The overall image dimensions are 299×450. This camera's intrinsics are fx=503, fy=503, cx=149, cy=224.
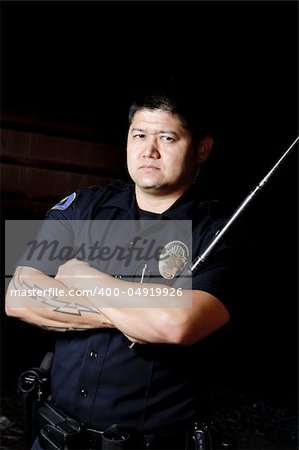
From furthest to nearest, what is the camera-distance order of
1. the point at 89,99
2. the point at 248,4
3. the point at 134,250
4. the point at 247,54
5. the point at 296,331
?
the point at 296,331 → the point at 89,99 → the point at 247,54 → the point at 248,4 → the point at 134,250

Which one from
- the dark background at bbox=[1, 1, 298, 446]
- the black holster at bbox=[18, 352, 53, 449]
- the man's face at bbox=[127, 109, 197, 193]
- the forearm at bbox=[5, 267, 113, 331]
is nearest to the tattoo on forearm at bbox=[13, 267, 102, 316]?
the forearm at bbox=[5, 267, 113, 331]

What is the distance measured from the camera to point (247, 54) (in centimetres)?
423

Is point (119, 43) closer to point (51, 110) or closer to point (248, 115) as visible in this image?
point (51, 110)

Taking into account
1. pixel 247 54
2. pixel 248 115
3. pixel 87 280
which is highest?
pixel 247 54

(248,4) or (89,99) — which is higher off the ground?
(248,4)

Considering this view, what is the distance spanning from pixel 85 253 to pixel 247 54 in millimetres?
3078

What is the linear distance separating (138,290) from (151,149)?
0.48 m

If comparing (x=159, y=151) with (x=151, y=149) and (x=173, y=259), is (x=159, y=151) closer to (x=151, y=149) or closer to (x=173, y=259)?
(x=151, y=149)

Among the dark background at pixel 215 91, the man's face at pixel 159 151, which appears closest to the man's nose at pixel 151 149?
the man's face at pixel 159 151

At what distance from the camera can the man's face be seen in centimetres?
169

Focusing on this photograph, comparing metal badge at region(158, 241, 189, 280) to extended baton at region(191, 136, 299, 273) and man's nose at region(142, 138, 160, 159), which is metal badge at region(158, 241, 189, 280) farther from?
man's nose at region(142, 138, 160, 159)

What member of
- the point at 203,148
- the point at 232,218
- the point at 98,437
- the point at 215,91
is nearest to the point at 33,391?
the point at 98,437

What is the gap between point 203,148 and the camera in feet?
5.97

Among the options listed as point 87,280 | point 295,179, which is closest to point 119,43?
point 295,179
